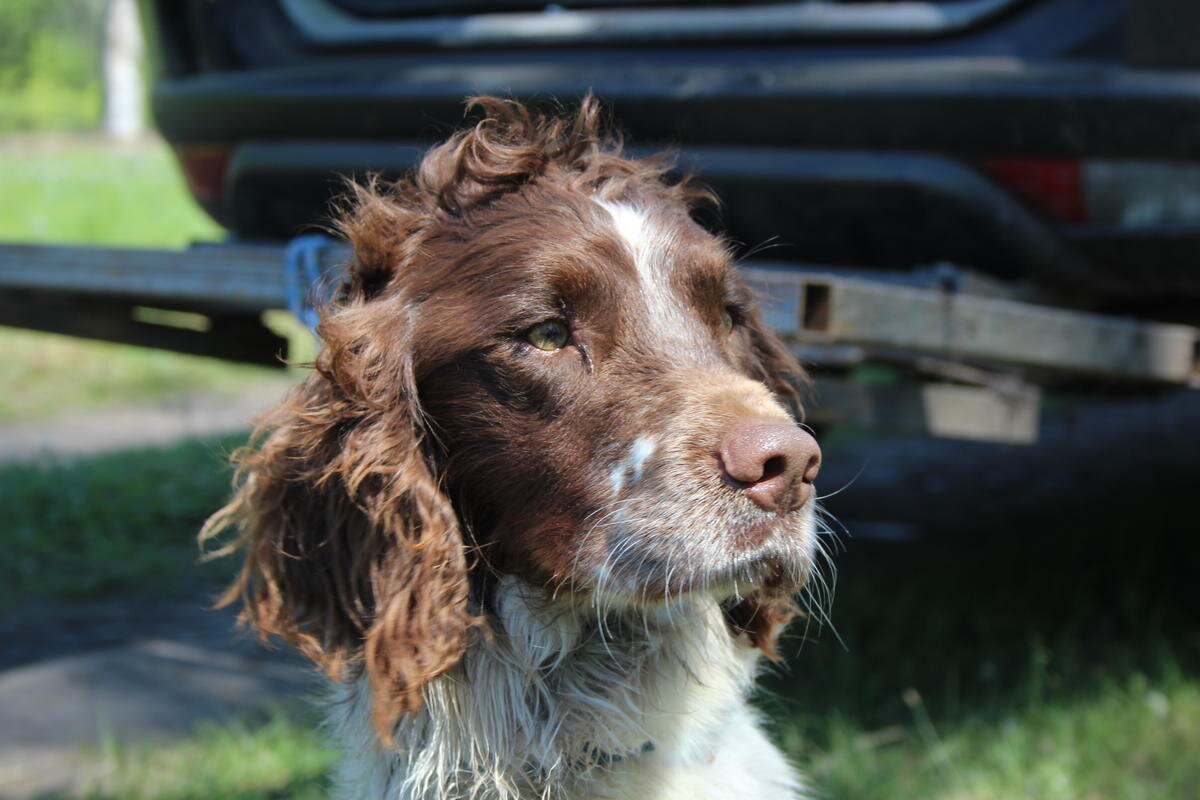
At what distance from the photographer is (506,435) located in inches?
87.1

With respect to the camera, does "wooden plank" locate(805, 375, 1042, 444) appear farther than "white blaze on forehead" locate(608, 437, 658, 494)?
Yes

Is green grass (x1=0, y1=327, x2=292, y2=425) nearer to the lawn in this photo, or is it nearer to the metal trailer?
the lawn

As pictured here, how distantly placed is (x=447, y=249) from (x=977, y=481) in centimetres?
538

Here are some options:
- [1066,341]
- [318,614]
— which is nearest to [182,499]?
[318,614]

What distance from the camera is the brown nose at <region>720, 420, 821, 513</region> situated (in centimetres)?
191

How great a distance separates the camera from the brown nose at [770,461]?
191 cm

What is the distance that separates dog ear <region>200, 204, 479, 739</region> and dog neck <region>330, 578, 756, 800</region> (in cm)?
12

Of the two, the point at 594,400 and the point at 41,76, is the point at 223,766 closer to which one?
the point at 594,400

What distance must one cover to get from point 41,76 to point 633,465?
40.4m

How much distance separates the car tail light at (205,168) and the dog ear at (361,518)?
1.87 metres

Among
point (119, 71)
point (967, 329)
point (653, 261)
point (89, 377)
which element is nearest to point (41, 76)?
point (119, 71)

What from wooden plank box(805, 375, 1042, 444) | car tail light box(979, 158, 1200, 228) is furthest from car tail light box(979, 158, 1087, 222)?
wooden plank box(805, 375, 1042, 444)

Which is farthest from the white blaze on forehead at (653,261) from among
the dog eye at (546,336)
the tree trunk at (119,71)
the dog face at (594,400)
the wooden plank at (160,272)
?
the tree trunk at (119,71)

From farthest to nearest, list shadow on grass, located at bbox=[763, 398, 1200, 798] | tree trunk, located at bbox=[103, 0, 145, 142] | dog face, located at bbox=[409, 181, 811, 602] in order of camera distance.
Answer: tree trunk, located at bbox=[103, 0, 145, 142] → shadow on grass, located at bbox=[763, 398, 1200, 798] → dog face, located at bbox=[409, 181, 811, 602]
